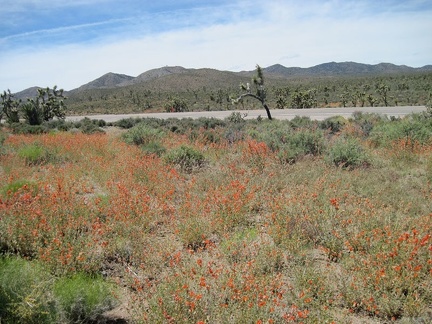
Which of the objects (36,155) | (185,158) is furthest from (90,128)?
(185,158)

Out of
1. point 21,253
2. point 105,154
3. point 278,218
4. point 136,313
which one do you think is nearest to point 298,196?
point 278,218

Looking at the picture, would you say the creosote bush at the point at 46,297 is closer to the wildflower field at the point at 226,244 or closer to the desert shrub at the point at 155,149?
the wildflower field at the point at 226,244

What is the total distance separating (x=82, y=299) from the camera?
13.2 ft

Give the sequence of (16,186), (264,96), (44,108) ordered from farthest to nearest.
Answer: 1. (44,108)
2. (264,96)
3. (16,186)

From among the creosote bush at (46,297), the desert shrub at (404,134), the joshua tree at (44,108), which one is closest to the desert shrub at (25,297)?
the creosote bush at (46,297)

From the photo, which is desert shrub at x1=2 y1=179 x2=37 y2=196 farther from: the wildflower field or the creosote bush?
the creosote bush

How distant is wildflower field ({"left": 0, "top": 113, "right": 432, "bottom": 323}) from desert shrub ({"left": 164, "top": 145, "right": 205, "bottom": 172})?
43cm

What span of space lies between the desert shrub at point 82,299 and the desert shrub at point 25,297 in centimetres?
14

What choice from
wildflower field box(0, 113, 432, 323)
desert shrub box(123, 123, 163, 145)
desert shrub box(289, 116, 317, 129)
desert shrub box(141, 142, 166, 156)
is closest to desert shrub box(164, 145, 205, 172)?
wildflower field box(0, 113, 432, 323)

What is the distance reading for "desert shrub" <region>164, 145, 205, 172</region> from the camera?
11.1 m

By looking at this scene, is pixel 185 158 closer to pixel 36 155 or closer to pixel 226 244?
pixel 36 155

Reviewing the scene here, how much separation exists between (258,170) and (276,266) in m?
4.96

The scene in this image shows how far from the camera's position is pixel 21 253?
529 centimetres

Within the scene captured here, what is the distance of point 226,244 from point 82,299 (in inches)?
94.5
